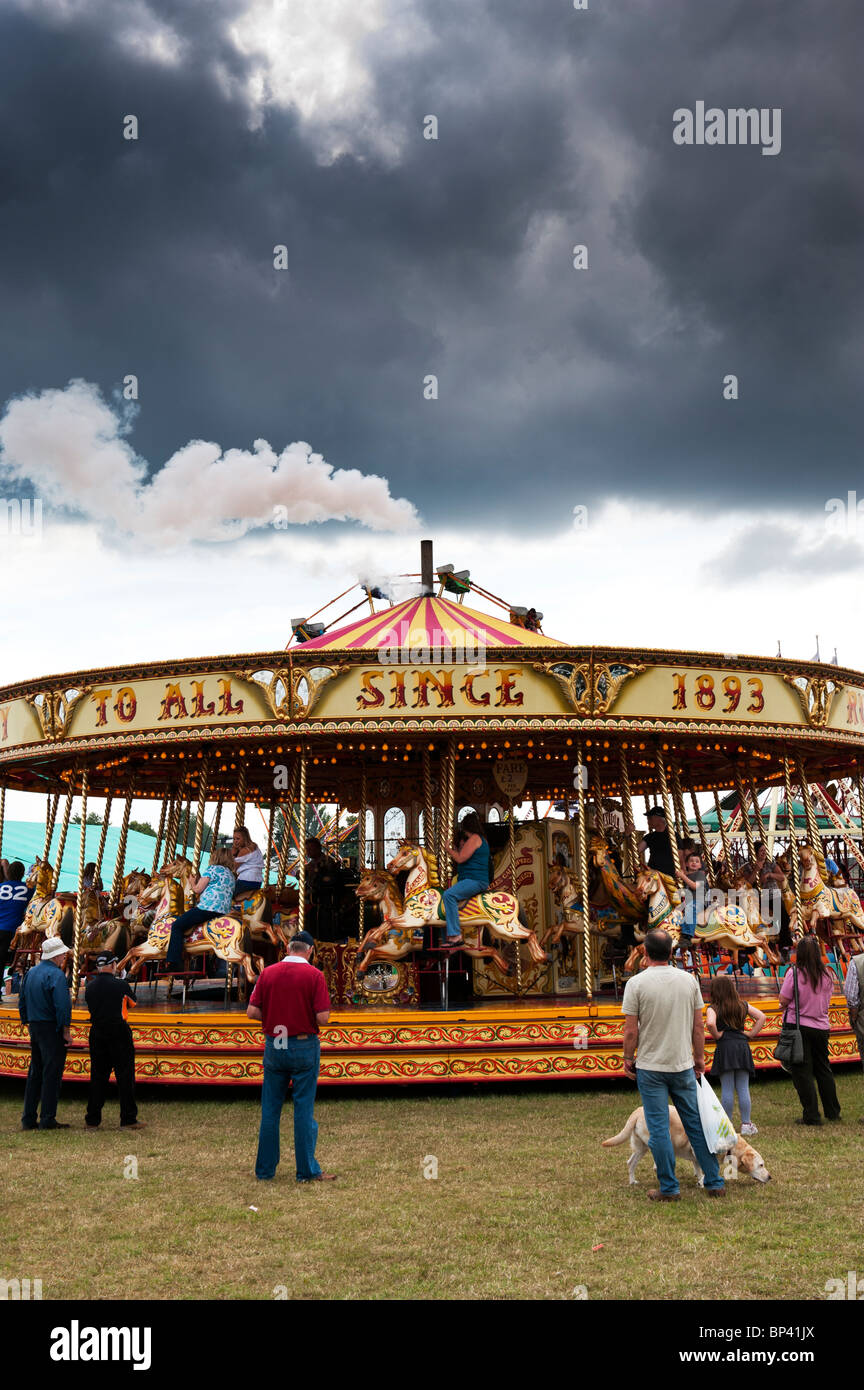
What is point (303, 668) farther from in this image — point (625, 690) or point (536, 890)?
point (536, 890)

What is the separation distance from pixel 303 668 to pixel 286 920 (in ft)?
11.0

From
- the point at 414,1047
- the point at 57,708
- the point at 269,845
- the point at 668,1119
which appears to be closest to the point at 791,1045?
the point at 668,1119

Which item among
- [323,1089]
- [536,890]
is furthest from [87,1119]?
[536,890]

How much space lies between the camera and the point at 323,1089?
432 inches

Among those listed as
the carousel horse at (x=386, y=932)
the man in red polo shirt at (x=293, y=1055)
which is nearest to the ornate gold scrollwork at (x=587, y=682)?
the carousel horse at (x=386, y=932)

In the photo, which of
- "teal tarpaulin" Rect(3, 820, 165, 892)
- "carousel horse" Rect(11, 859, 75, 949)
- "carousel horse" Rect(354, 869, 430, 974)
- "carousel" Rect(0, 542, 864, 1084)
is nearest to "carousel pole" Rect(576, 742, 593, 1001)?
"carousel" Rect(0, 542, 864, 1084)

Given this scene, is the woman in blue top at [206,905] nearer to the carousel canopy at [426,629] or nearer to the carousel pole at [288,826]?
the carousel canopy at [426,629]

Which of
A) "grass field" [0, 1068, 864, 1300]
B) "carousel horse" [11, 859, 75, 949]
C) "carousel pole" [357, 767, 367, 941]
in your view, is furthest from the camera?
"carousel pole" [357, 767, 367, 941]

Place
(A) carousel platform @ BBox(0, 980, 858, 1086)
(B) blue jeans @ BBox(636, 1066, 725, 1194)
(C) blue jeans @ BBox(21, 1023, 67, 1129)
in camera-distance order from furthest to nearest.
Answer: (A) carousel platform @ BBox(0, 980, 858, 1086) < (C) blue jeans @ BBox(21, 1023, 67, 1129) < (B) blue jeans @ BBox(636, 1066, 725, 1194)

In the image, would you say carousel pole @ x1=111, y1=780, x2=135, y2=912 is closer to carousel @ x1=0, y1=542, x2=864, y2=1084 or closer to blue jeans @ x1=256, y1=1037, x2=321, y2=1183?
carousel @ x1=0, y1=542, x2=864, y2=1084

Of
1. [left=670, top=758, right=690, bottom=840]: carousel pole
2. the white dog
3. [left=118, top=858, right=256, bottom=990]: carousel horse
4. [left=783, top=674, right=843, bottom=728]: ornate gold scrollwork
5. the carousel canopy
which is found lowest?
the white dog

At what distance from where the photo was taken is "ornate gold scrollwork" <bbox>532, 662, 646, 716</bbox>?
1132cm

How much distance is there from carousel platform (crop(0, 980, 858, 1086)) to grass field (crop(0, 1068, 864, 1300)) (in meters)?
0.97

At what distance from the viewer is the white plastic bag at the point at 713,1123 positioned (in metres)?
6.49
